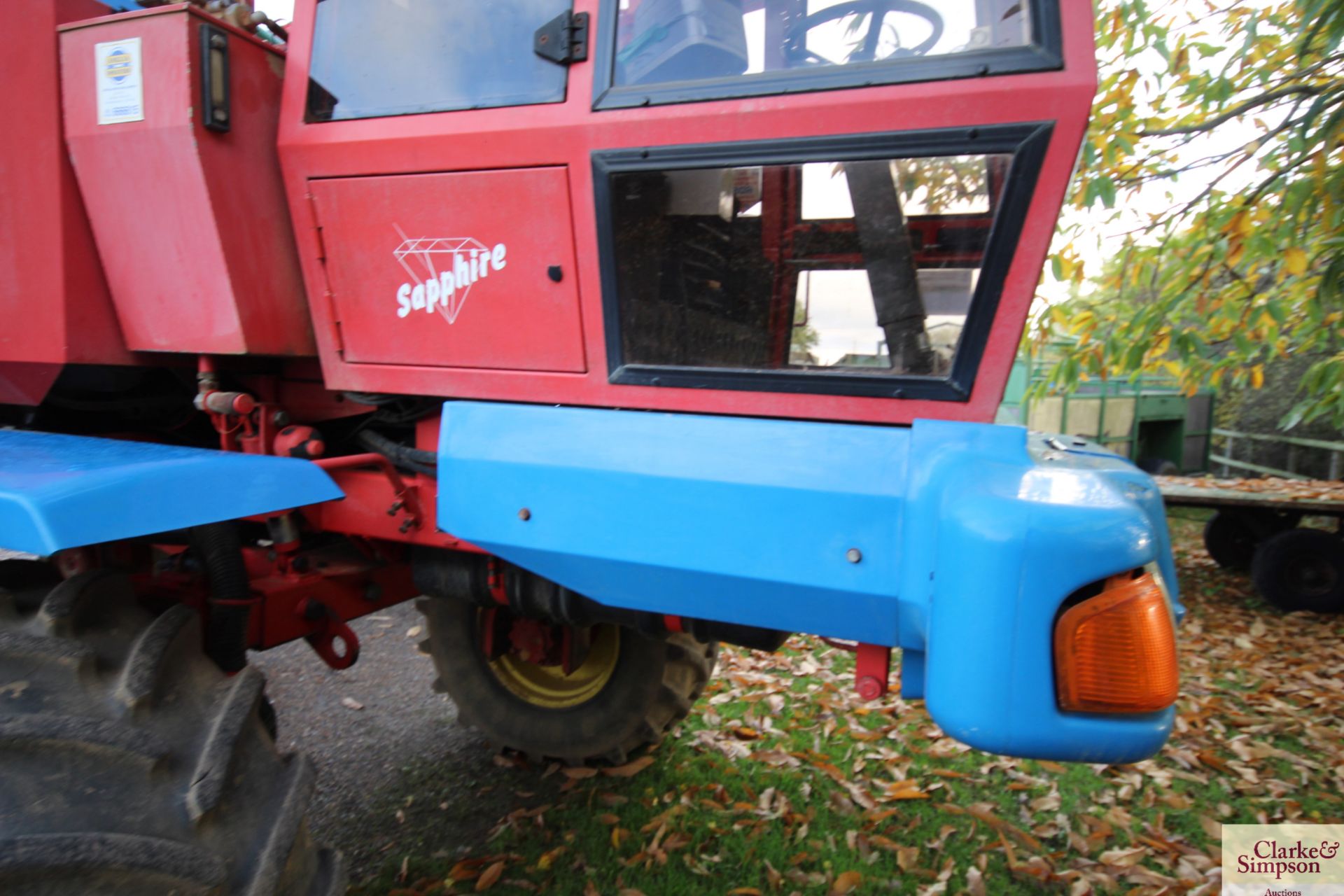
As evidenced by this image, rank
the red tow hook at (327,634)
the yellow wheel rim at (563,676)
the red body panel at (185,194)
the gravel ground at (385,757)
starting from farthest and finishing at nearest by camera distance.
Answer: the yellow wheel rim at (563,676)
the gravel ground at (385,757)
the red tow hook at (327,634)
the red body panel at (185,194)

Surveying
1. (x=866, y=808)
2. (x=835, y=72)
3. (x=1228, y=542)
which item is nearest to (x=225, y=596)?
(x=835, y=72)

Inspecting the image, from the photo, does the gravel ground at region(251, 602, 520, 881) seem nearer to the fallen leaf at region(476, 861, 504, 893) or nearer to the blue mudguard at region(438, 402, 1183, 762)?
the fallen leaf at region(476, 861, 504, 893)

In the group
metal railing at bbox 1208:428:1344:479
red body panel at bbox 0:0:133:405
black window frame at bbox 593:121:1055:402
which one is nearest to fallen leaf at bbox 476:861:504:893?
black window frame at bbox 593:121:1055:402

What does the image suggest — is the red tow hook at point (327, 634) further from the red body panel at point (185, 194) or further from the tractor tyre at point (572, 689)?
the red body panel at point (185, 194)

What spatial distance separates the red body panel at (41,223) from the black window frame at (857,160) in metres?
1.26

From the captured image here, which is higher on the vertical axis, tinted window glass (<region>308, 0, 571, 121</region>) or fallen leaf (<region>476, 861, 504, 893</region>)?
tinted window glass (<region>308, 0, 571, 121</region>)

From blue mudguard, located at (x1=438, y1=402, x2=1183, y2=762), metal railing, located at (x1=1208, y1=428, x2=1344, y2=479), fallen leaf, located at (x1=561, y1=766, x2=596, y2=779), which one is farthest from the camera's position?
metal railing, located at (x1=1208, y1=428, x2=1344, y2=479)

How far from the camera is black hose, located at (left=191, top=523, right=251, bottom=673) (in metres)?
1.85

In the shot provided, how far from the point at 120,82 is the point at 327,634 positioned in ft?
4.64

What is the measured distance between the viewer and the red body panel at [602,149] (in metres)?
1.35

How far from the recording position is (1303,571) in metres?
5.00

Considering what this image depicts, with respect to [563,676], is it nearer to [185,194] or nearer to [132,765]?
[132,765]

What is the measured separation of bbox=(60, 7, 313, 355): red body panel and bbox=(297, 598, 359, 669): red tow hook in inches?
27.0

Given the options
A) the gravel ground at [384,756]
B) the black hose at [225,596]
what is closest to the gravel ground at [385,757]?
the gravel ground at [384,756]
